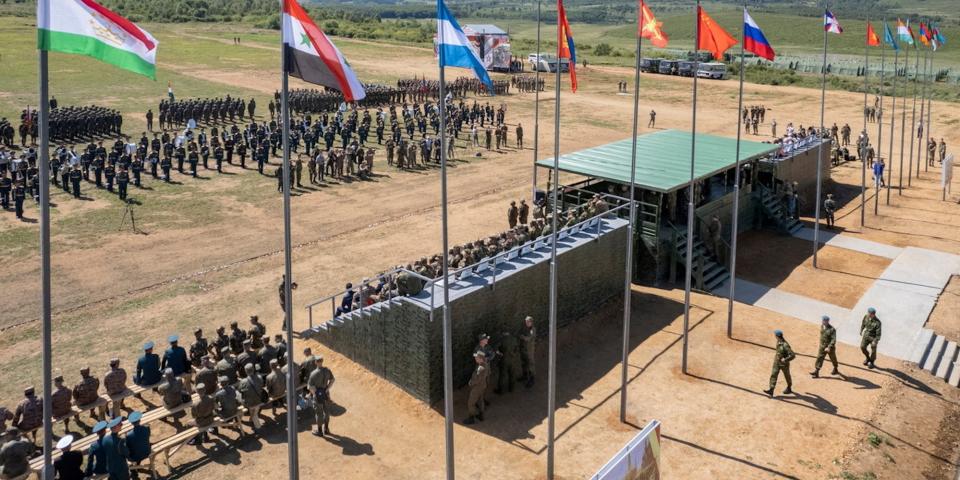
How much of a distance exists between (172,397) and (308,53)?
7593 millimetres

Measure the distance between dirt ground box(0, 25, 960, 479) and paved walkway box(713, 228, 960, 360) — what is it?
66 cm

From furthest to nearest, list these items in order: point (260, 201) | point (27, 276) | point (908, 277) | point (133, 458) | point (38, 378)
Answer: point (260, 201) → point (908, 277) → point (27, 276) → point (38, 378) → point (133, 458)

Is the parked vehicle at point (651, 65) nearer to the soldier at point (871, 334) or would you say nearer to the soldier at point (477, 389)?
the soldier at point (871, 334)

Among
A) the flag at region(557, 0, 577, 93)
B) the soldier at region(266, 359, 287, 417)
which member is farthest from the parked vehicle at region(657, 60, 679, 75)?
the soldier at region(266, 359, 287, 417)

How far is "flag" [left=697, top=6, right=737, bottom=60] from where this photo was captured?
640 inches

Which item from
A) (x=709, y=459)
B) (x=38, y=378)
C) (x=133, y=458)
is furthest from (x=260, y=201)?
(x=709, y=459)

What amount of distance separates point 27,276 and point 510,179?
2003 cm

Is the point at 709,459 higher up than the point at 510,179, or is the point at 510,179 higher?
the point at 510,179

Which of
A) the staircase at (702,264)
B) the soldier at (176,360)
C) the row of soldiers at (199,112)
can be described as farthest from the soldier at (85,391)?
the row of soldiers at (199,112)

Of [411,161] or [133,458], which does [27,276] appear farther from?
[411,161]

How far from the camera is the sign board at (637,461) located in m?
9.57

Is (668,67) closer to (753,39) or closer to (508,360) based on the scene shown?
(753,39)

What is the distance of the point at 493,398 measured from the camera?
16.4 meters

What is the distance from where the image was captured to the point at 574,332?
19.6 meters
